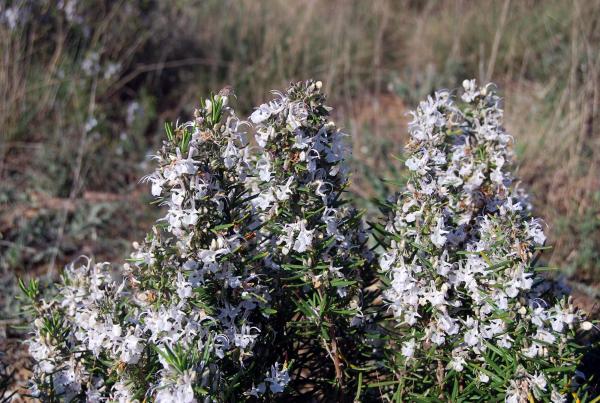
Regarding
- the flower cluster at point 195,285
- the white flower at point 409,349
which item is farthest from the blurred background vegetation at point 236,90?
the white flower at point 409,349

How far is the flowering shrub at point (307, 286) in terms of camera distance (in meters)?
1.56

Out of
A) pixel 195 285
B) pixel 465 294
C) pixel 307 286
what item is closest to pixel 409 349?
pixel 465 294

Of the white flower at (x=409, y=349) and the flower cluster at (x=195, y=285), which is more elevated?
the flower cluster at (x=195, y=285)

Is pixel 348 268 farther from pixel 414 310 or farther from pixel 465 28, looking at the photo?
pixel 465 28

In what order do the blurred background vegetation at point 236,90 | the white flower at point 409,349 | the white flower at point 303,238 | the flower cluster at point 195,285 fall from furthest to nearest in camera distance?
the blurred background vegetation at point 236,90
the white flower at point 409,349
the white flower at point 303,238
the flower cluster at point 195,285

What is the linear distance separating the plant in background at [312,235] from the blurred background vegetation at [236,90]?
5.03 feet

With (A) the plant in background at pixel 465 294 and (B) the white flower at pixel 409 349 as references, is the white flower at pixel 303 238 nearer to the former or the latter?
(A) the plant in background at pixel 465 294

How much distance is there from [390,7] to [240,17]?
2427 mm

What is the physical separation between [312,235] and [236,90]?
4.47m

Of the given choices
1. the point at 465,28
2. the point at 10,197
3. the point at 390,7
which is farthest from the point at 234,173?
the point at 390,7

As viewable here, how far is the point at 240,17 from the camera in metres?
6.43

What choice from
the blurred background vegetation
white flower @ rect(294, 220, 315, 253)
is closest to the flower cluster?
white flower @ rect(294, 220, 315, 253)

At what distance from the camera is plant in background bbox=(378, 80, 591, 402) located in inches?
64.4

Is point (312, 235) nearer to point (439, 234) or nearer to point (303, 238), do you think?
point (303, 238)
